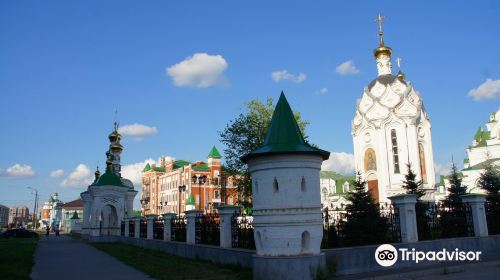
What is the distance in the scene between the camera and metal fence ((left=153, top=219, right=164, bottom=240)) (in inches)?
760

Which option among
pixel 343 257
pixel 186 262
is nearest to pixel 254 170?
pixel 343 257

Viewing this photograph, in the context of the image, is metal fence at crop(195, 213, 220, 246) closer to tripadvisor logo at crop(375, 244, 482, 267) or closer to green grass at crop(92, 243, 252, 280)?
green grass at crop(92, 243, 252, 280)

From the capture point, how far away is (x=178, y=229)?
17125mm

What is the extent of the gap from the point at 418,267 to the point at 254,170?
17.1 feet

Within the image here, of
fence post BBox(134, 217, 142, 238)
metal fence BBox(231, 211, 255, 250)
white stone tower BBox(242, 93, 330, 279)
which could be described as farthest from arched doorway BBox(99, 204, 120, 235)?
white stone tower BBox(242, 93, 330, 279)

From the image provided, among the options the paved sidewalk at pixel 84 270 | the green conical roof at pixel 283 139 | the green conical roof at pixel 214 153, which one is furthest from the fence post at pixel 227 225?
the green conical roof at pixel 214 153

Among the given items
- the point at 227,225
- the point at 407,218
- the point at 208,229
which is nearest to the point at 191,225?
the point at 208,229

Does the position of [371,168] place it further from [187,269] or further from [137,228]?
[187,269]

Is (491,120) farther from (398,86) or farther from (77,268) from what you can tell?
(77,268)

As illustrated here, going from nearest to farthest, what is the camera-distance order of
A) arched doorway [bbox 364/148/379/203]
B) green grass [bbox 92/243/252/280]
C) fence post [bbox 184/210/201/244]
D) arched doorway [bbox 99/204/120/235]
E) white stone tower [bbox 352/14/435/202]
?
green grass [bbox 92/243/252/280]
fence post [bbox 184/210/201/244]
arched doorway [bbox 99/204/120/235]
white stone tower [bbox 352/14/435/202]
arched doorway [bbox 364/148/379/203]

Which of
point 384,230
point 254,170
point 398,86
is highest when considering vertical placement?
point 398,86

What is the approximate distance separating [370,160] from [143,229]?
838 inches

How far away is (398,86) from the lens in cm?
3606

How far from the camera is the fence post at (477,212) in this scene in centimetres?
1381
